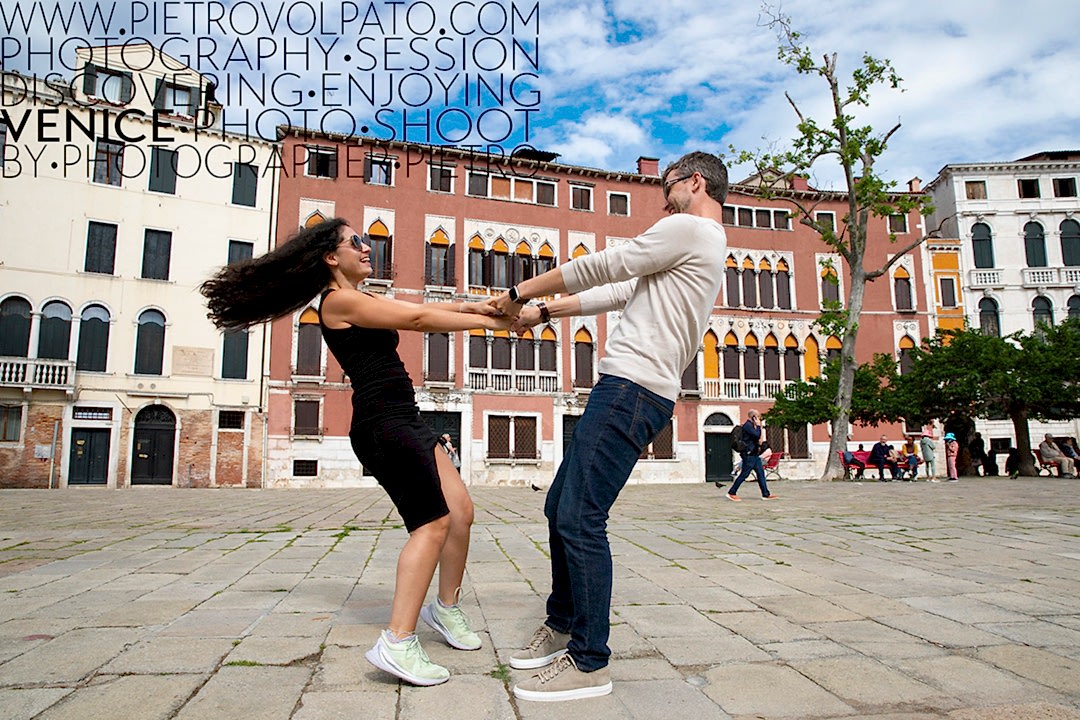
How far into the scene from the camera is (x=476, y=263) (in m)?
29.2

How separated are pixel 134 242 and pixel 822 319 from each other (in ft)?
74.0

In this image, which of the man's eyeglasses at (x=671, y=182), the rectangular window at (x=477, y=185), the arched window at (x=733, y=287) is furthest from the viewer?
the arched window at (x=733, y=287)

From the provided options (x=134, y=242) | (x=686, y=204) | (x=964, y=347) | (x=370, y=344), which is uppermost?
(x=134, y=242)

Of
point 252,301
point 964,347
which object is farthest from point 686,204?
point 964,347

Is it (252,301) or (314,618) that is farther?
(314,618)

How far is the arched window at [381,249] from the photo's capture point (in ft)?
91.0

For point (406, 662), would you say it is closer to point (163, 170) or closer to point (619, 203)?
point (163, 170)

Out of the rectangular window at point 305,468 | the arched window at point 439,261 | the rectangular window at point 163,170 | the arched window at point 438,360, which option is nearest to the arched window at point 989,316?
the arched window at point 439,261

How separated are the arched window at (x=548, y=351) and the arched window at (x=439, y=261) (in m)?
4.24

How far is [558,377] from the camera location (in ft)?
96.1

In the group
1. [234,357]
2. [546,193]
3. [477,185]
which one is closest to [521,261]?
[546,193]

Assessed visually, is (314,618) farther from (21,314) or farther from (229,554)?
(21,314)

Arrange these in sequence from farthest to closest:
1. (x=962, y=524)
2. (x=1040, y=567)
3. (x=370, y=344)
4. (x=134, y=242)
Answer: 1. (x=134, y=242)
2. (x=962, y=524)
3. (x=1040, y=567)
4. (x=370, y=344)

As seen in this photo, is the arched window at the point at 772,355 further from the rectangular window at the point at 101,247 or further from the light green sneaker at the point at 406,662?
the light green sneaker at the point at 406,662
